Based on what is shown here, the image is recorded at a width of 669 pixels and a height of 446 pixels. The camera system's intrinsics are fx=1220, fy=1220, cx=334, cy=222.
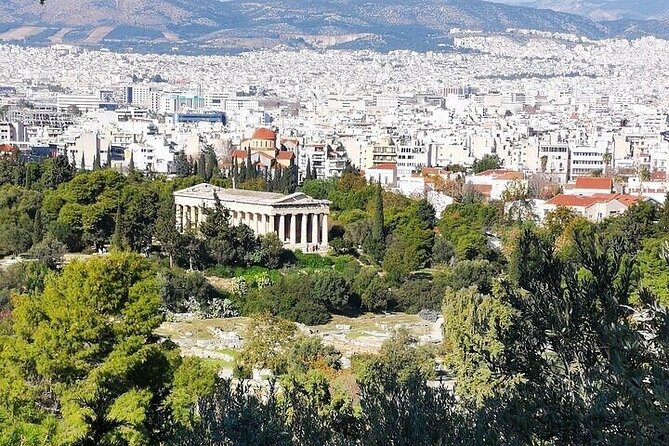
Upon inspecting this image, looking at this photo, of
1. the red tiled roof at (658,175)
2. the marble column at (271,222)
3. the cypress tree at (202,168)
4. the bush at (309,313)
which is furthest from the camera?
the red tiled roof at (658,175)

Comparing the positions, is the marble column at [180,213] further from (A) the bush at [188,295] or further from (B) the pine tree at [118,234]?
(A) the bush at [188,295]

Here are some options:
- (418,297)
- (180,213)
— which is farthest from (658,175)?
(418,297)

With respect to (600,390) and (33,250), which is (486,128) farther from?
(600,390)

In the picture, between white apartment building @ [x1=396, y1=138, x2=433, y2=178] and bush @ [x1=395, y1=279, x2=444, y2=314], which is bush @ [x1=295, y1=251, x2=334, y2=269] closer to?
bush @ [x1=395, y1=279, x2=444, y2=314]

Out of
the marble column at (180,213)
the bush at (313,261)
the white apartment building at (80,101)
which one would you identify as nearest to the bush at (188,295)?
the bush at (313,261)

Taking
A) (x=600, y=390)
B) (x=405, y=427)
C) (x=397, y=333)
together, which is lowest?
(x=397, y=333)

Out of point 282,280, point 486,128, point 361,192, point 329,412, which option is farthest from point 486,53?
point 329,412

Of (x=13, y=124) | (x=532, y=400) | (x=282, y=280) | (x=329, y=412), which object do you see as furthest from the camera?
(x=13, y=124)
